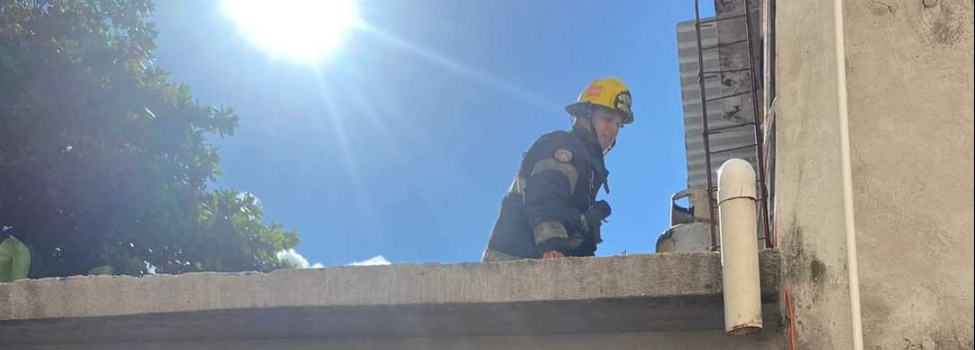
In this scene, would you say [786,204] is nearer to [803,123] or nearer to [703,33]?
[803,123]

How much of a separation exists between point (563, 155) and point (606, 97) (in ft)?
2.43

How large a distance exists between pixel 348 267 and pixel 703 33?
15.0 feet

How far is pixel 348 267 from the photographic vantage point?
2918 millimetres

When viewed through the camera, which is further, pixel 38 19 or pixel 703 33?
pixel 38 19

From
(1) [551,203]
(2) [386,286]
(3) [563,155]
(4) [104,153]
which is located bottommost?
(2) [386,286]

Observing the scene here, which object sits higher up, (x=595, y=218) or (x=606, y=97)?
(x=606, y=97)

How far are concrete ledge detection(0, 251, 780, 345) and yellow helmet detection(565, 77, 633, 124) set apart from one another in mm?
1959

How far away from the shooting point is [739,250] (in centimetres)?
257

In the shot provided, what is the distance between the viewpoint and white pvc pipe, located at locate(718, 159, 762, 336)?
2531 millimetres

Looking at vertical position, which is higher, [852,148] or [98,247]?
[98,247]

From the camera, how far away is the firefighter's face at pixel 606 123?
188 inches

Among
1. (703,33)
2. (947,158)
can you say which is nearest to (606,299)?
(947,158)

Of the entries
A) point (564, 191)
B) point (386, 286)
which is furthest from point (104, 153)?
point (386, 286)

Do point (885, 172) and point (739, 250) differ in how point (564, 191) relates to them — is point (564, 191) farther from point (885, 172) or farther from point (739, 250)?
point (885, 172)
